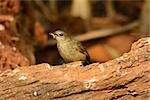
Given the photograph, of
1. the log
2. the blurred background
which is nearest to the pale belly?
the log

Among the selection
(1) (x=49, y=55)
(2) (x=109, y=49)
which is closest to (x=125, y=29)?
(2) (x=109, y=49)

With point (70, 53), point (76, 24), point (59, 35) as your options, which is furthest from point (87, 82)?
point (76, 24)

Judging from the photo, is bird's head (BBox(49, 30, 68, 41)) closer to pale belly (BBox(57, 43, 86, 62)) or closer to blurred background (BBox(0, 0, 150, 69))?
pale belly (BBox(57, 43, 86, 62))

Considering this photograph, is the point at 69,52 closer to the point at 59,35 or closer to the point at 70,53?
the point at 70,53

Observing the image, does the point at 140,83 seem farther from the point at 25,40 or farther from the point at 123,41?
the point at 123,41

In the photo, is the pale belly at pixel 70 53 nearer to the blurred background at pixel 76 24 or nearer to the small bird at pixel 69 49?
the small bird at pixel 69 49

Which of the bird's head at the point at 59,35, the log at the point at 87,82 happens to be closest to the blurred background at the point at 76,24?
the bird's head at the point at 59,35
